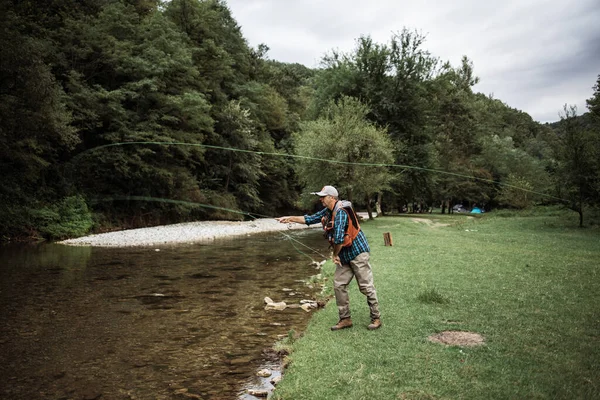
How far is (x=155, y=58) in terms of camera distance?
105 feet

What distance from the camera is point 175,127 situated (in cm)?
3525

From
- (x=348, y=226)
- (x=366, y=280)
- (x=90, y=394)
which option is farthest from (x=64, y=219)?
(x=366, y=280)

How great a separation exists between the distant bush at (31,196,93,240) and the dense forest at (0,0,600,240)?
0.09m

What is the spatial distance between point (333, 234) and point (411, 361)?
248 cm

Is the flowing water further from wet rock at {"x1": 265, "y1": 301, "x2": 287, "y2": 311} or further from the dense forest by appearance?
the dense forest

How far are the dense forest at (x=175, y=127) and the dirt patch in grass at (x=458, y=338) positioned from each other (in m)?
6.13

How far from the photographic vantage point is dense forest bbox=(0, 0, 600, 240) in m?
23.2

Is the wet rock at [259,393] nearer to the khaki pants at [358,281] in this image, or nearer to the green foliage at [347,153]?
the khaki pants at [358,281]

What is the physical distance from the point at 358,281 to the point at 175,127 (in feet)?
104

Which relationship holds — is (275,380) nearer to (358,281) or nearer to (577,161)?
(358,281)


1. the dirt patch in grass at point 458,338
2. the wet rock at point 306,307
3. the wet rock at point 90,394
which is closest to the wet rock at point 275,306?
the wet rock at point 306,307

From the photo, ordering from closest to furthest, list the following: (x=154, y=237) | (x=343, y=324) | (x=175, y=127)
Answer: (x=343, y=324)
(x=154, y=237)
(x=175, y=127)

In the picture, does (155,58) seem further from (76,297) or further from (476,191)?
(476,191)

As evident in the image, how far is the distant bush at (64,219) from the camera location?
24.2 metres
